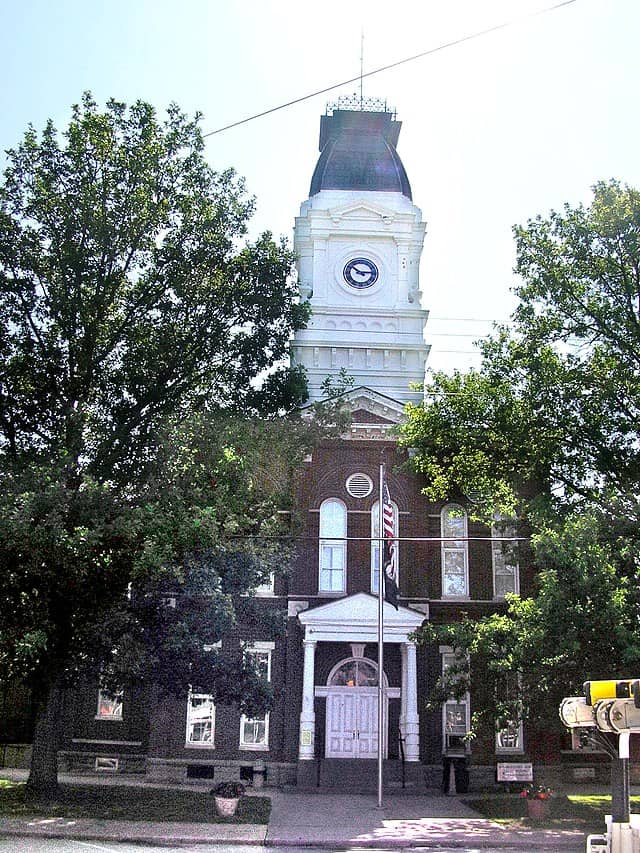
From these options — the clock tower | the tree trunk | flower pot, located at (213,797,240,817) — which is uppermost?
the clock tower

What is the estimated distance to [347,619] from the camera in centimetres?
2730

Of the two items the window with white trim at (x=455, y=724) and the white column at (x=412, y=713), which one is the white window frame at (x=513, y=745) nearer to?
the window with white trim at (x=455, y=724)

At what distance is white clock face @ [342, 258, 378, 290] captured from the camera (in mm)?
41156

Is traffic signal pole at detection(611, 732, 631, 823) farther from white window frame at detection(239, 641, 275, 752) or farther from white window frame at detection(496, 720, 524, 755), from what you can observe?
white window frame at detection(496, 720, 524, 755)

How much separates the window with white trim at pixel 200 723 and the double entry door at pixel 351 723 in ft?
11.3

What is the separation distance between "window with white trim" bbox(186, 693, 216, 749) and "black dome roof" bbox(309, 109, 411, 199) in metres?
23.6

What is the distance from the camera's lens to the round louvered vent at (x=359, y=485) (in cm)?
2966

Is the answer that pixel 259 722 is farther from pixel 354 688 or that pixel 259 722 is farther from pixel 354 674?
pixel 354 674

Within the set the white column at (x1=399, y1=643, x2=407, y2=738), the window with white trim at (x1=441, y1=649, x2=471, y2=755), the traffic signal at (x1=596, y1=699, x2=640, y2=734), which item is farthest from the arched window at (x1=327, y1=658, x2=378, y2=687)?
the traffic signal at (x1=596, y1=699, x2=640, y2=734)

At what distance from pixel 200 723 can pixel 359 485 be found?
8.57m

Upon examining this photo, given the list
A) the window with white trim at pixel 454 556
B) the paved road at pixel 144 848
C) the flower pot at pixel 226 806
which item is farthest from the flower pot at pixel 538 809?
the window with white trim at pixel 454 556

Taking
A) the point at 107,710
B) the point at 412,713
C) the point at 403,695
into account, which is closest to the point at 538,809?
the point at 412,713

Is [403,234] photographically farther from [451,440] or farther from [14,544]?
[14,544]

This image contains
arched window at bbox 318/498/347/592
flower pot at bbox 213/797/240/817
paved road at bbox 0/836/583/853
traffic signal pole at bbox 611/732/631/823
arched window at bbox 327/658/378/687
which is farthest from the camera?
arched window at bbox 318/498/347/592
